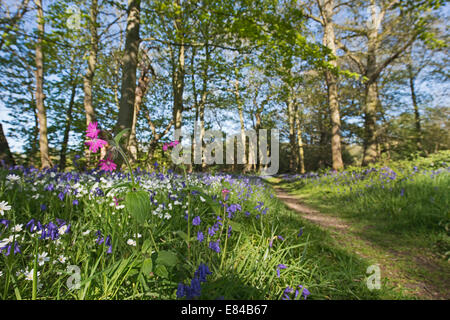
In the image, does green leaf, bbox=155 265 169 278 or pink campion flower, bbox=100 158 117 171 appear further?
pink campion flower, bbox=100 158 117 171

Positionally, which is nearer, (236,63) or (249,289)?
(249,289)

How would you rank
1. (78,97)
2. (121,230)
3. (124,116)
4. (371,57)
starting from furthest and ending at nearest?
1. (78,97)
2. (371,57)
3. (124,116)
4. (121,230)

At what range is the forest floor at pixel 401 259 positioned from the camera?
1.95m

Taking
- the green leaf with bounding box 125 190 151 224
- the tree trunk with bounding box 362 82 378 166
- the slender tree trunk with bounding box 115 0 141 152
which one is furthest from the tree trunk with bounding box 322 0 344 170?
the green leaf with bounding box 125 190 151 224

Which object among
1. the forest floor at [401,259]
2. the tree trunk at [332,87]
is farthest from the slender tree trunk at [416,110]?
the forest floor at [401,259]

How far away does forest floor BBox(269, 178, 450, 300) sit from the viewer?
1.95 metres

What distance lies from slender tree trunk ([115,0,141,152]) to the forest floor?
19.3ft

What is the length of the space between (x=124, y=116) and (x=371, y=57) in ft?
41.1

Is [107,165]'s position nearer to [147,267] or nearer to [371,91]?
[147,267]

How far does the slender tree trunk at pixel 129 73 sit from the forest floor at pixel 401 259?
231 inches

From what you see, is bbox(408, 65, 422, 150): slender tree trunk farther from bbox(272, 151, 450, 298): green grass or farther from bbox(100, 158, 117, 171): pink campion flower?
bbox(100, 158, 117, 171): pink campion flower

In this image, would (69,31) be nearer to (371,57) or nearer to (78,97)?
(78,97)
